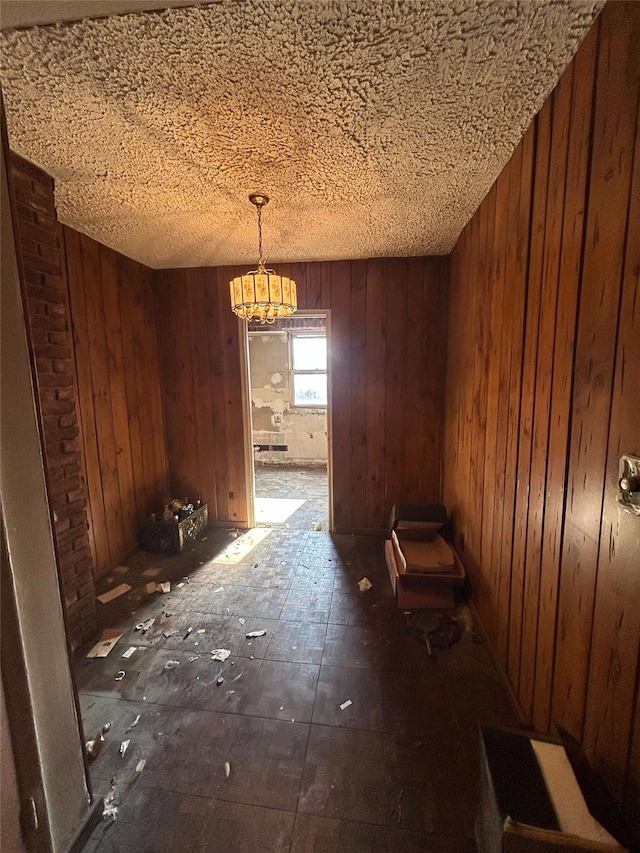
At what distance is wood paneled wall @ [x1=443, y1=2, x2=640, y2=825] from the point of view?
835mm

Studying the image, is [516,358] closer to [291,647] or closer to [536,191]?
[536,191]

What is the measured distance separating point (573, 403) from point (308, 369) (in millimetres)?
5018

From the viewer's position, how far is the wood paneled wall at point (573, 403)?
83cm

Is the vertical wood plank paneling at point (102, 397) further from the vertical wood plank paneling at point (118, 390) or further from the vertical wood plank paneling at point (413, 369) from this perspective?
the vertical wood plank paneling at point (413, 369)

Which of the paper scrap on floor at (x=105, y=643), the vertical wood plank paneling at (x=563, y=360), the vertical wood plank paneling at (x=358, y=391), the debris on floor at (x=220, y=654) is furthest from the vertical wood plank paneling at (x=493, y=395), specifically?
the paper scrap on floor at (x=105, y=643)

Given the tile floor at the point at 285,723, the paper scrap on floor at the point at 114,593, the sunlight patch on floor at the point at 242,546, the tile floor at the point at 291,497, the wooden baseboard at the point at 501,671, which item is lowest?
the tile floor at the point at 291,497

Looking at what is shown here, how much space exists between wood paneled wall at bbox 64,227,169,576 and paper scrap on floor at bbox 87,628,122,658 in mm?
705

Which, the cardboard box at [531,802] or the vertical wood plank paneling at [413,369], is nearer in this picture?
the cardboard box at [531,802]

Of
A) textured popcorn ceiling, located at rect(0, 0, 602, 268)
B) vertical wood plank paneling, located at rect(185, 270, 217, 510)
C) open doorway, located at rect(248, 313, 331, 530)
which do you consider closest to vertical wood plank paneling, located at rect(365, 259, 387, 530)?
textured popcorn ceiling, located at rect(0, 0, 602, 268)

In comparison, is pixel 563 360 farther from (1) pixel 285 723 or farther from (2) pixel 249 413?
(2) pixel 249 413

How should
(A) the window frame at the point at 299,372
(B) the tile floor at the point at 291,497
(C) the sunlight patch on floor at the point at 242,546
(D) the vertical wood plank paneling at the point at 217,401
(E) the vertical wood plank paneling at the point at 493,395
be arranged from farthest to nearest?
(A) the window frame at the point at 299,372 < (B) the tile floor at the point at 291,497 < (D) the vertical wood plank paneling at the point at 217,401 < (C) the sunlight patch on floor at the point at 242,546 < (E) the vertical wood plank paneling at the point at 493,395

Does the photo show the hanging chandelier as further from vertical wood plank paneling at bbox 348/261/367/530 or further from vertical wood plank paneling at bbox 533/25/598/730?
vertical wood plank paneling at bbox 533/25/598/730

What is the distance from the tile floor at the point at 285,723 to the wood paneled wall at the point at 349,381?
1.08 metres

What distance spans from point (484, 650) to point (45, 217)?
3.21 metres
